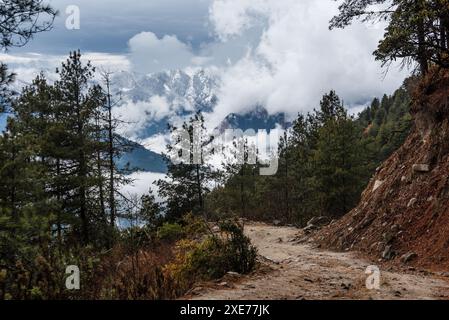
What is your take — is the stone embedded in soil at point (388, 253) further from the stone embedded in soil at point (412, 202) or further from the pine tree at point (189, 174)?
the pine tree at point (189, 174)

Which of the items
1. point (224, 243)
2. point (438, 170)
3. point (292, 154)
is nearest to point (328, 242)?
point (438, 170)

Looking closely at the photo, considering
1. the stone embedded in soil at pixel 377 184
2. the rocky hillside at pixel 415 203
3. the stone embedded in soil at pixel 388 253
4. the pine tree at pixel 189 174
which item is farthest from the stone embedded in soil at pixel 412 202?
the pine tree at pixel 189 174

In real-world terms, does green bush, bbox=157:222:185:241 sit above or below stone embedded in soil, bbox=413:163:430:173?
below

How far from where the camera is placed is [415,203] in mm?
13516

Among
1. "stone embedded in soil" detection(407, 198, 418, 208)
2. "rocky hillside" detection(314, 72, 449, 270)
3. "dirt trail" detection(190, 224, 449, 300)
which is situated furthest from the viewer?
"stone embedded in soil" detection(407, 198, 418, 208)

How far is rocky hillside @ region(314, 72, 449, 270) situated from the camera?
11969 millimetres

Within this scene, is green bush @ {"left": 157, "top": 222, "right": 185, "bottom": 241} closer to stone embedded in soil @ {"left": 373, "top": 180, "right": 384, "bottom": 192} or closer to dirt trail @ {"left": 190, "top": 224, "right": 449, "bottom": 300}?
stone embedded in soil @ {"left": 373, "top": 180, "right": 384, "bottom": 192}

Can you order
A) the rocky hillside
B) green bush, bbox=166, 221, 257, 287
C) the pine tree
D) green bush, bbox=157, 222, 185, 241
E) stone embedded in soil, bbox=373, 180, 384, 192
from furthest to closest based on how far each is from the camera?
the pine tree, green bush, bbox=157, 222, 185, 241, stone embedded in soil, bbox=373, 180, 384, 192, the rocky hillside, green bush, bbox=166, 221, 257, 287

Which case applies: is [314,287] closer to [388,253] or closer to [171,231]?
[388,253]

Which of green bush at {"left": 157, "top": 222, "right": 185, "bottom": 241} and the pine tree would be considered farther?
the pine tree

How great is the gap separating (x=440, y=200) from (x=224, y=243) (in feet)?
24.6

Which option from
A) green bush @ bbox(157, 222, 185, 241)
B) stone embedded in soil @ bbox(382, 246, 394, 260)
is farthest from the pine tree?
stone embedded in soil @ bbox(382, 246, 394, 260)

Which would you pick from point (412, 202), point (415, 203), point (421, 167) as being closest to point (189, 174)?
point (421, 167)
